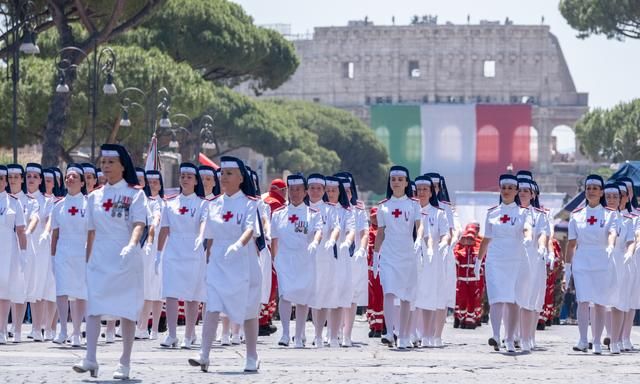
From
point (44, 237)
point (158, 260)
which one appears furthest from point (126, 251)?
point (44, 237)

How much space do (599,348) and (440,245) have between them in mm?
2033

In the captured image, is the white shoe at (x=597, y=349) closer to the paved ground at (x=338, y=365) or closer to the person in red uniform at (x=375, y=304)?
the paved ground at (x=338, y=365)

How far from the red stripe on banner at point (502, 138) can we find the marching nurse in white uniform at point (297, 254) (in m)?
116

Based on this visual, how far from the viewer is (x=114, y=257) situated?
45.4 ft

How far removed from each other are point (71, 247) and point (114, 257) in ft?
11.4

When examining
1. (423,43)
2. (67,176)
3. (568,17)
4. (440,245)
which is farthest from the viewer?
(423,43)

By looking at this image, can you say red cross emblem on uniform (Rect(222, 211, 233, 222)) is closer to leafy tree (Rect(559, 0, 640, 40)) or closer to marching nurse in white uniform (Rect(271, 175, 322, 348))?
marching nurse in white uniform (Rect(271, 175, 322, 348))

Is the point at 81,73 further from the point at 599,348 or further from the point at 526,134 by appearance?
the point at 526,134

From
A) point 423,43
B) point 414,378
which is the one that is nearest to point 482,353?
point 414,378

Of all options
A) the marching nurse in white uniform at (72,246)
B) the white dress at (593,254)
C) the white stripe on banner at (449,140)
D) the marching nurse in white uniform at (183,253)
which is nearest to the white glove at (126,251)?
the marching nurse in white uniform at (72,246)

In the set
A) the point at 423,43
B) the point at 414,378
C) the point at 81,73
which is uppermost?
the point at 423,43

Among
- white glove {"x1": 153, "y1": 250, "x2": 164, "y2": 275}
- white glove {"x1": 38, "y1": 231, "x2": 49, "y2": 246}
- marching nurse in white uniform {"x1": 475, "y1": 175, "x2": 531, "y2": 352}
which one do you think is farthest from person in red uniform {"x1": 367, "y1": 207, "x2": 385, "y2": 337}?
white glove {"x1": 38, "y1": 231, "x2": 49, "y2": 246}

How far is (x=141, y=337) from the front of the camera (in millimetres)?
18906

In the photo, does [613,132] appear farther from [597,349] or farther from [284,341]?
[284,341]
